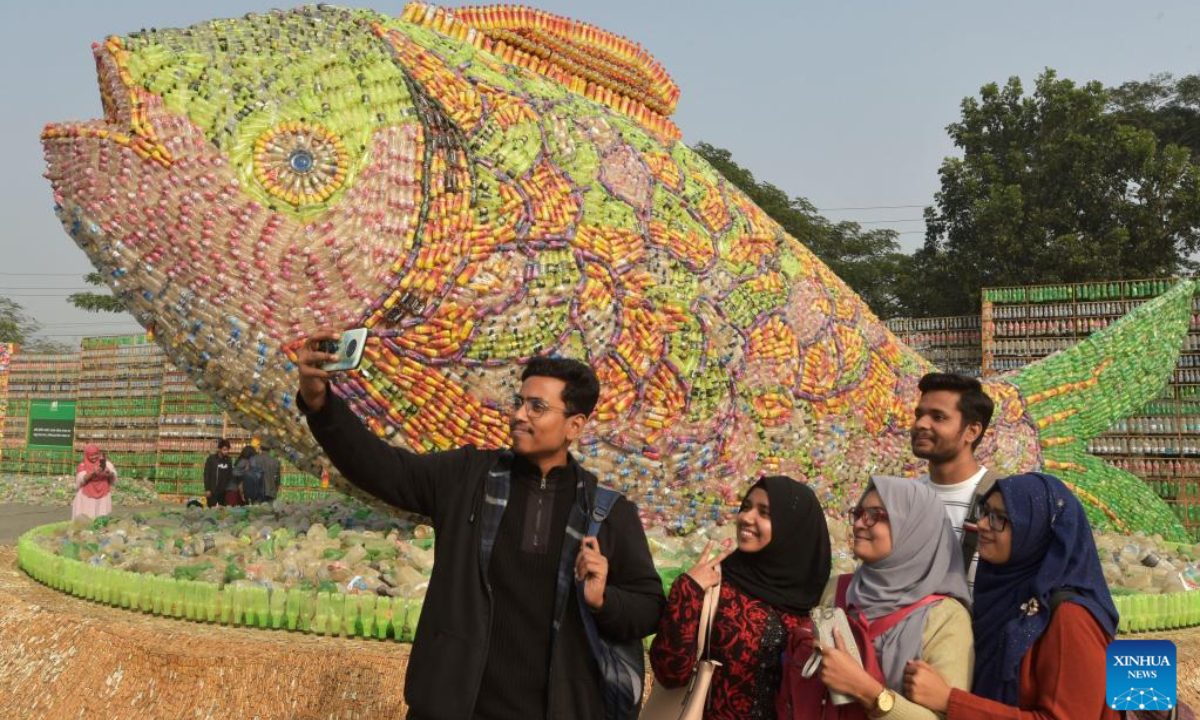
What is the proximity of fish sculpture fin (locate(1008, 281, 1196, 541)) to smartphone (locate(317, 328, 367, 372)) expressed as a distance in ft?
17.0

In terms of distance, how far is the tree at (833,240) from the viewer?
918 inches

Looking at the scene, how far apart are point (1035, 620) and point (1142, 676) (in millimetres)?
203

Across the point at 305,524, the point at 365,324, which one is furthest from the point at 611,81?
the point at 305,524

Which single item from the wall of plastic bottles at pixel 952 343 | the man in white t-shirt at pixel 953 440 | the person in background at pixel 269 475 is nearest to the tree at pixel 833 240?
the wall of plastic bottles at pixel 952 343

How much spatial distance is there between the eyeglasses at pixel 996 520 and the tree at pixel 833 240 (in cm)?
2111

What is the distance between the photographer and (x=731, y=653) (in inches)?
84.2

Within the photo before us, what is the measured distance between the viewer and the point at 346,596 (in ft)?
11.3

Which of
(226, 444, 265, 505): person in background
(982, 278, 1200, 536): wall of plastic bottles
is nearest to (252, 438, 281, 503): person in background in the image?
(226, 444, 265, 505): person in background

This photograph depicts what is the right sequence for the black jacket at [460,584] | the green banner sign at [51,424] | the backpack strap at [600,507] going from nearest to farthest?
the black jacket at [460,584], the backpack strap at [600,507], the green banner sign at [51,424]

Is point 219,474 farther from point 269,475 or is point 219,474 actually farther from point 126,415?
point 126,415

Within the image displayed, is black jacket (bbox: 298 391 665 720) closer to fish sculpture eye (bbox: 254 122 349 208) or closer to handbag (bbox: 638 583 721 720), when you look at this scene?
handbag (bbox: 638 583 721 720)

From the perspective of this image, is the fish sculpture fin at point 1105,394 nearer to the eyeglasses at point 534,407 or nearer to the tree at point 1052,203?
the eyeglasses at point 534,407

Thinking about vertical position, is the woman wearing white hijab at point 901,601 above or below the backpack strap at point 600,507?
below

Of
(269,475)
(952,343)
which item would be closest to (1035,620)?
(269,475)
